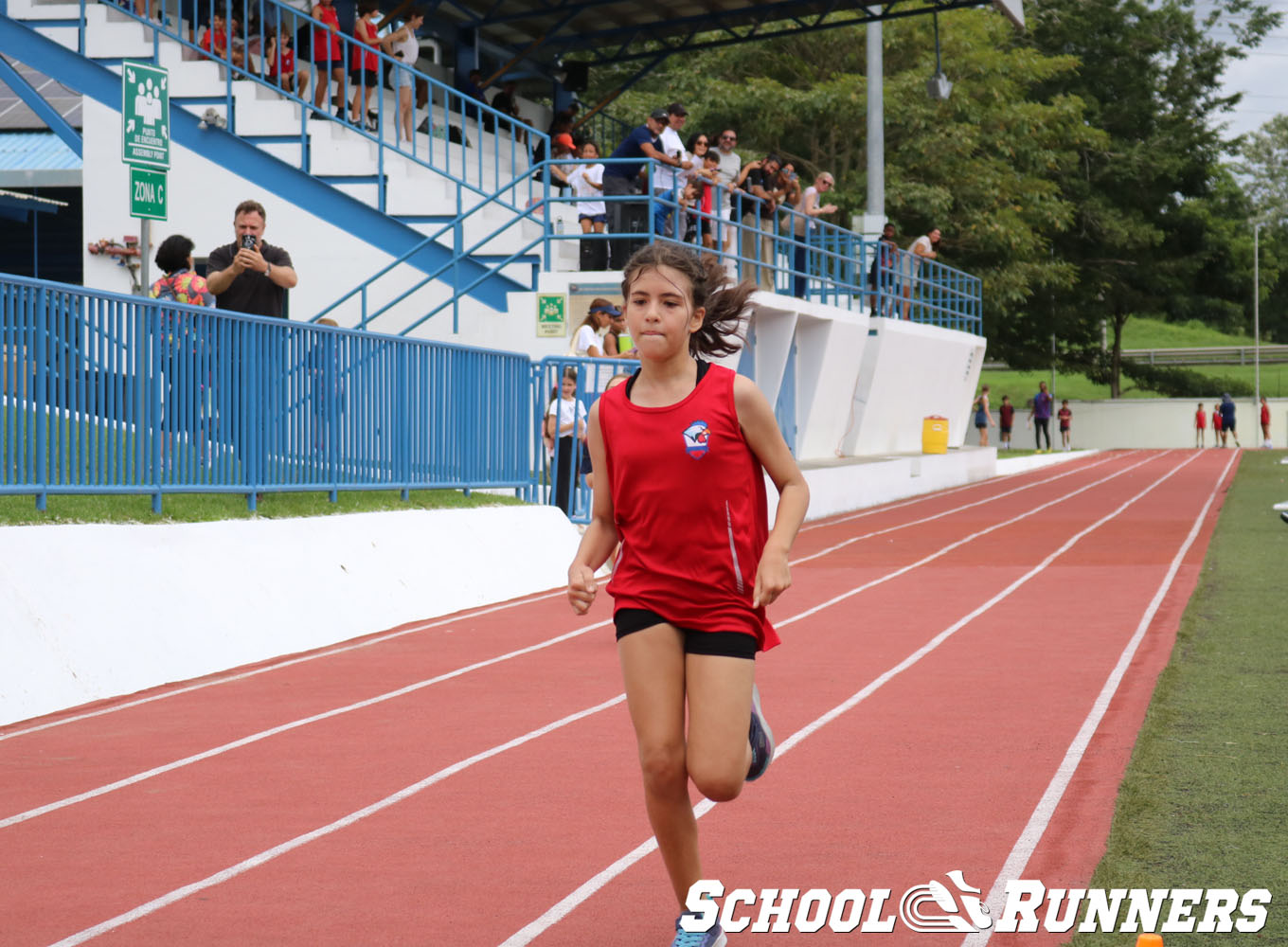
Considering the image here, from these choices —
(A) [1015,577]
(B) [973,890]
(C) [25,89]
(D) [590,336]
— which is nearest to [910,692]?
(B) [973,890]

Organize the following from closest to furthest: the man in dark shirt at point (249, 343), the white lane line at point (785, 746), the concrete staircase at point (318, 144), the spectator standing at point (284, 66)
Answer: the white lane line at point (785, 746), the man in dark shirt at point (249, 343), the concrete staircase at point (318, 144), the spectator standing at point (284, 66)

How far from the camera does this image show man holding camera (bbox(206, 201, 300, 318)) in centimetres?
1298

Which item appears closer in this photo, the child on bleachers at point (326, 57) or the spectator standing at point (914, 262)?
the child on bleachers at point (326, 57)

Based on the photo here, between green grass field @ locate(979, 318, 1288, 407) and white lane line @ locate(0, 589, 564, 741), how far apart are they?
55878mm

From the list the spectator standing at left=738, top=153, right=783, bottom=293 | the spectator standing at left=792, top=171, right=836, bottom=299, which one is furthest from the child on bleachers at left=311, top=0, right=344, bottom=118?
the spectator standing at left=792, top=171, right=836, bottom=299

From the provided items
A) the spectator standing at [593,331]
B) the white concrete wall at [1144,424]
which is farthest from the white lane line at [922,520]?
the white concrete wall at [1144,424]

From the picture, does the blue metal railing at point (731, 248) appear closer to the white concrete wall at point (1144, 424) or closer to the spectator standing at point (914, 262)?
the spectator standing at point (914, 262)

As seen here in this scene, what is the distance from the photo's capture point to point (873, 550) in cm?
1920

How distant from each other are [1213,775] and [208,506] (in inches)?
273

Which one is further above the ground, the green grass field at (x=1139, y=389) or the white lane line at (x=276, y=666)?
the green grass field at (x=1139, y=389)

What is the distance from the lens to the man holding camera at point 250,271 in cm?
1298

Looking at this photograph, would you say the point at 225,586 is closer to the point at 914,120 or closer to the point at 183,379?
the point at 183,379

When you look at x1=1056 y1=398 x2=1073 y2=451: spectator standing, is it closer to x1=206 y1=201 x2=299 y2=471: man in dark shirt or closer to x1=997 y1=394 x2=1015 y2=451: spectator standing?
x1=997 y1=394 x2=1015 y2=451: spectator standing

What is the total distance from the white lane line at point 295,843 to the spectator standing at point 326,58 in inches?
587
